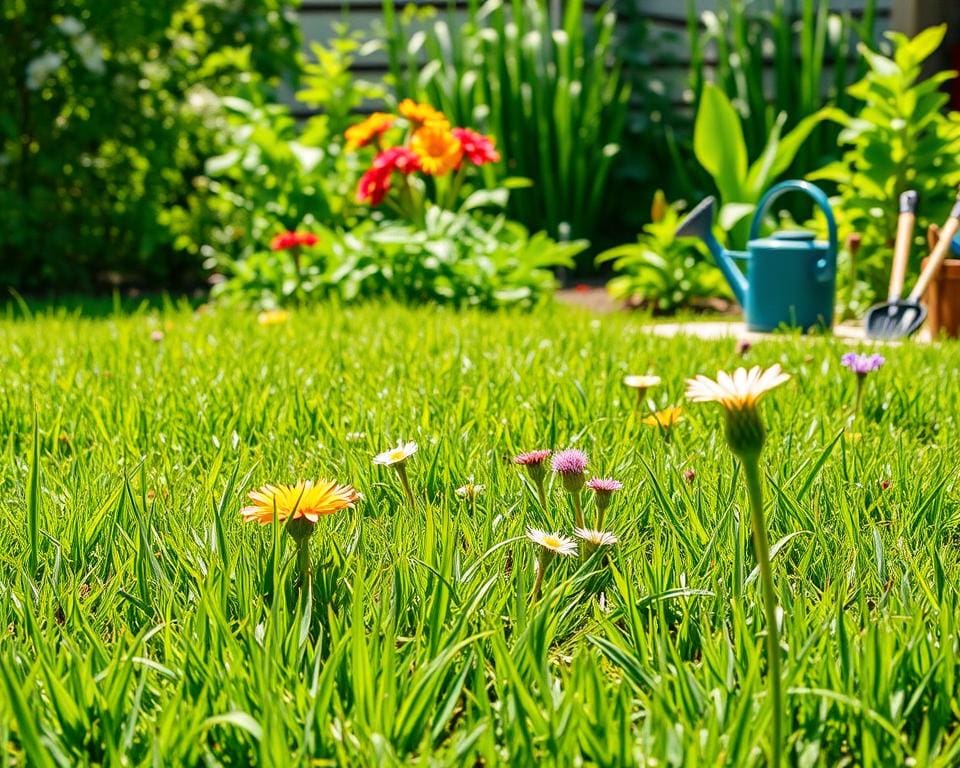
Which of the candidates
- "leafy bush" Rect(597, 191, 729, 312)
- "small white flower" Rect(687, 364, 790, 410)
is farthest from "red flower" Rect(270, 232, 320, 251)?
"small white flower" Rect(687, 364, 790, 410)

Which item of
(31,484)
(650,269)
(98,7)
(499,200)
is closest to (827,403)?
(31,484)

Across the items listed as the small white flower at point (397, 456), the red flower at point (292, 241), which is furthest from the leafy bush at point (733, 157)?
the small white flower at point (397, 456)

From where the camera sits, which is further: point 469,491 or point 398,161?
point 398,161

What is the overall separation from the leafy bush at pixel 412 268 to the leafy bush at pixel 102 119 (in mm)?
1062

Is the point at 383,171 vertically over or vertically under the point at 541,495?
over

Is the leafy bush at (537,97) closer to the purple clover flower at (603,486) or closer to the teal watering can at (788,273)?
the teal watering can at (788,273)

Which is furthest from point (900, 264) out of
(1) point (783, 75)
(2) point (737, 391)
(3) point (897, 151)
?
→ (2) point (737, 391)

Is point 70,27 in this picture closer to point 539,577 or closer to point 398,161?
point 398,161

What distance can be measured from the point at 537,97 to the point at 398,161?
1.42 m

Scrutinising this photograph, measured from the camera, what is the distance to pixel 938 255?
11.0 feet

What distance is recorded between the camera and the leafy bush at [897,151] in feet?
12.4

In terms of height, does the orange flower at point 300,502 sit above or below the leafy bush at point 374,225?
below

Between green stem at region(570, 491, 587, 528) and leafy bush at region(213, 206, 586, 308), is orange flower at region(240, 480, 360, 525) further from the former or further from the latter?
leafy bush at region(213, 206, 586, 308)

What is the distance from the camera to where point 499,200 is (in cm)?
481
